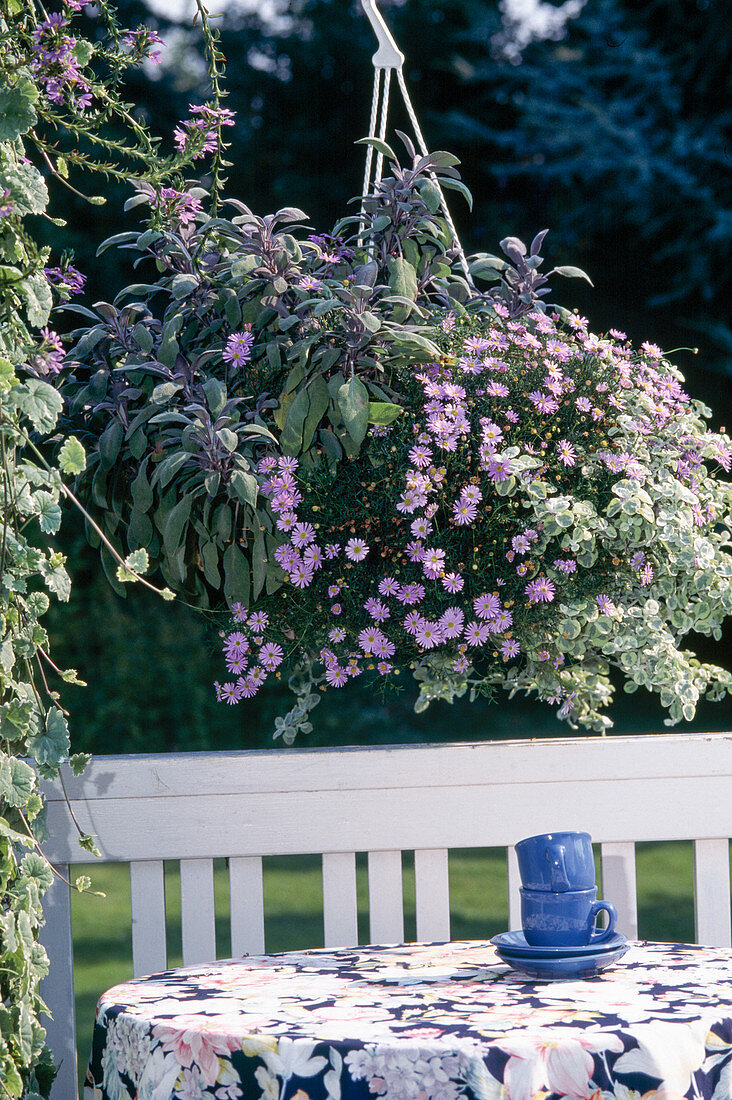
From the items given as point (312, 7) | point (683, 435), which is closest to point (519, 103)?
point (312, 7)

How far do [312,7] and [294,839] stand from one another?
6.46 m

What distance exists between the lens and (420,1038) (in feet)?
3.16

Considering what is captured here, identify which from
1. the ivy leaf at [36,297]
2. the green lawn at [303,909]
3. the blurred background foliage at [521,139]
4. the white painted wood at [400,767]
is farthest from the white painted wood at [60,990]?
the blurred background foliage at [521,139]

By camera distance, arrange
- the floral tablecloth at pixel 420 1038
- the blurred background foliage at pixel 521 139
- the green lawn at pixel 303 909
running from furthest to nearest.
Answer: the blurred background foliage at pixel 521 139 → the green lawn at pixel 303 909 → the floral tablecloth at pixel 420 1038

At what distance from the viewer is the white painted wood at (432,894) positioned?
64.2 inches

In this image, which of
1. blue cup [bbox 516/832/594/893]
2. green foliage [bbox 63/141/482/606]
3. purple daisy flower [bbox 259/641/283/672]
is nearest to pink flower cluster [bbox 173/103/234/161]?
green foliage [bbox 63/141/482/606]

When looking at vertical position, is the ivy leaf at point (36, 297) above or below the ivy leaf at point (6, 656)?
above

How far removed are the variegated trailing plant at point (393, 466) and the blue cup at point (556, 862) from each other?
12.8 inches

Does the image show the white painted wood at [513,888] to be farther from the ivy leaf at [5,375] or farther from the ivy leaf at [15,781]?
the ivy leaf at [5,375]

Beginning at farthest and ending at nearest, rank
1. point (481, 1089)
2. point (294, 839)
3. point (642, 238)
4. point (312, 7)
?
point (312, 7), point (642, 238), point (294, 839), point (481, 1089)

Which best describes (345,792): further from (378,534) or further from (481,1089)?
(481,1089)

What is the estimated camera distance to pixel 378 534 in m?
1.47

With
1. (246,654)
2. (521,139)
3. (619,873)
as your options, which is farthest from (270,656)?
(521,139)

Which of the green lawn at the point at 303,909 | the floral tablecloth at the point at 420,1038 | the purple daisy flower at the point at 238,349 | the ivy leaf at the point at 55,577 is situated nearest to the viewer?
the floral tablecloth at the point at 420,1038
